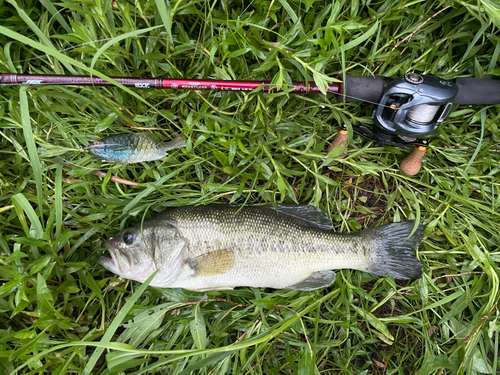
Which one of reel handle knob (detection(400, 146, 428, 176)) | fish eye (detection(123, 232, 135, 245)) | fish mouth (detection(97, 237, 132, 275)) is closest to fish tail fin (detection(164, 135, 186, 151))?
fish eye (detection(123, 232, 135, 245))

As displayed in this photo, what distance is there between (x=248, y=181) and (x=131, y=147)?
97cm

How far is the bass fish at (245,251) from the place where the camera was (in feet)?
7.40

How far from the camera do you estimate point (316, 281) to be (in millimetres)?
2426

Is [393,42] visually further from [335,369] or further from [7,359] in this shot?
[7,359]

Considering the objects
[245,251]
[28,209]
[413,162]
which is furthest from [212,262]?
[413,162]

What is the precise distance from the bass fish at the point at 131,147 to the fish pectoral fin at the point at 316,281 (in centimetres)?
146

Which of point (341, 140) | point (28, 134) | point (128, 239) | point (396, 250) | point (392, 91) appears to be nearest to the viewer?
point (28, 134)

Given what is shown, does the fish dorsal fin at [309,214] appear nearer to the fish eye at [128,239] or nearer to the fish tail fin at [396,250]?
the fish tail fin at [396,250]

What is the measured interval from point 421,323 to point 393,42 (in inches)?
91.7

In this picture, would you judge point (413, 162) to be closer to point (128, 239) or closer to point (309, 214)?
point (309, 214)

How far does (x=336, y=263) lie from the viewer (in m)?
2.40

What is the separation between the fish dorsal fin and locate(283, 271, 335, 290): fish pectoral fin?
384 mm

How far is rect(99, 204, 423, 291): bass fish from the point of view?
2256 millimetres

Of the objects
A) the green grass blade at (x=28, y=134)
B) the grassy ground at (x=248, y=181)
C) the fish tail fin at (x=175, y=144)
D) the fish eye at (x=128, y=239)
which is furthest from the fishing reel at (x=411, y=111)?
the green grass blade at (x=28, y=134)
